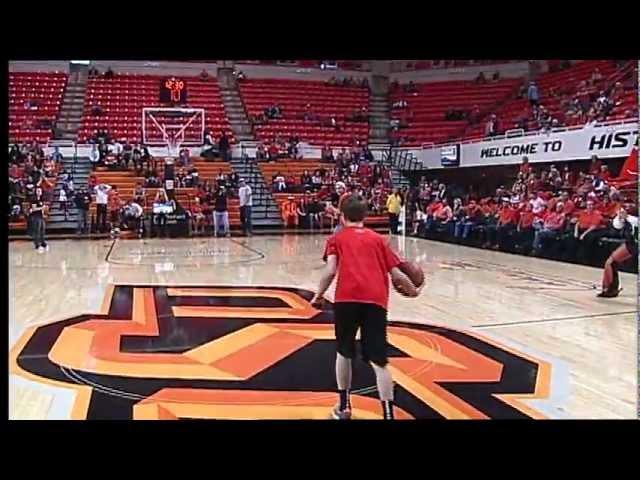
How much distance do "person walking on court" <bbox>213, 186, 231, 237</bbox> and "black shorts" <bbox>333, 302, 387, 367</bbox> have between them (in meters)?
13.2

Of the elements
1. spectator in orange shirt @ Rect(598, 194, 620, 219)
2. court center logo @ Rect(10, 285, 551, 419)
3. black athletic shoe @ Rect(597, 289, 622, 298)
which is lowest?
court center logo @ Rect(10, 285, 551, 419)

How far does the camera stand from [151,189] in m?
17.4

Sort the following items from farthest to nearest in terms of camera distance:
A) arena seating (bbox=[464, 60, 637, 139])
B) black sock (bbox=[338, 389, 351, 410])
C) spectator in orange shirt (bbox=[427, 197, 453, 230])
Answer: arena seating (bbox=[464, 60, 637, 139]) < spectator in orange shirt (bbox=[427, 197, 453, 230]) < black sock (bbox=[338, 389, 351, 410])

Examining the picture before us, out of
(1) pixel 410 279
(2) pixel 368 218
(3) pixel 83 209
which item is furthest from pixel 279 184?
(1) pixel 410 279

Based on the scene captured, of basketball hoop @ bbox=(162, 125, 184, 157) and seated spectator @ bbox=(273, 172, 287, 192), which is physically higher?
basketball hoop @ bbox=(162, 125, 184, 157)

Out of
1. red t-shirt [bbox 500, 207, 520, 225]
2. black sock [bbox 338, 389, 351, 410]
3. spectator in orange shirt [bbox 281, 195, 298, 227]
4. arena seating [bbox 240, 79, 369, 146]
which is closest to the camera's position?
black sock [bbox 338, 389, 351, 410]

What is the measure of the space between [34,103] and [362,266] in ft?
61.7

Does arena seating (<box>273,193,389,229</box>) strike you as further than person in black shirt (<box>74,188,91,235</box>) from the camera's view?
Yes

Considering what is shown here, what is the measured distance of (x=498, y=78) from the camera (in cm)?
2327

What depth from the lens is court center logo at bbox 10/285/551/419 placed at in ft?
13.6

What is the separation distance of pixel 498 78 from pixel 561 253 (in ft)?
41.5

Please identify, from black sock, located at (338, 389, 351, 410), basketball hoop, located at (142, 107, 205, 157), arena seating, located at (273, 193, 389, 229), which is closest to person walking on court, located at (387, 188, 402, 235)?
arena seating, located at (273, 193, 389, 229)

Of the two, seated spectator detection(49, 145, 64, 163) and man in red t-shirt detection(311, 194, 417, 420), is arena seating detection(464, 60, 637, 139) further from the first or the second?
man in red t-shirt detection(311, 194, 417, 420)

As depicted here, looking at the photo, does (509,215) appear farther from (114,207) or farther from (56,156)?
(56,156)
